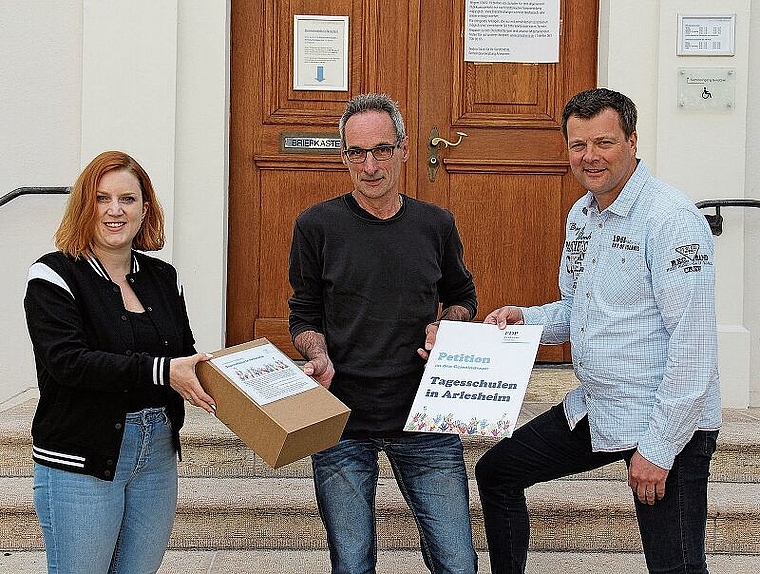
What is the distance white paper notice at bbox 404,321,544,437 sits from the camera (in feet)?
8.80

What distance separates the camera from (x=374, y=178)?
2.77 m

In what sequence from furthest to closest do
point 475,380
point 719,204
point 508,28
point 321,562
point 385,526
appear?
point 508,28 → point 719,204 → point 385,526 → point 321,562 → point 475,380

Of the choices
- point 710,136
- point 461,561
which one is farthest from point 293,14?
point 461,561

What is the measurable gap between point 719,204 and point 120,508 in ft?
11.3

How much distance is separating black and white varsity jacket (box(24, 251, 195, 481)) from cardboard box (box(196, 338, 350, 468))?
16 centimetres

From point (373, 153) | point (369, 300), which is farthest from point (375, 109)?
point (369, 300)

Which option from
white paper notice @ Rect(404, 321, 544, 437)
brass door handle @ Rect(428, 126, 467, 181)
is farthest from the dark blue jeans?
brass door handle @ Rect(428, 126, 467, 181)

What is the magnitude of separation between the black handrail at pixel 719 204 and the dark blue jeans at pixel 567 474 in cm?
→ 225

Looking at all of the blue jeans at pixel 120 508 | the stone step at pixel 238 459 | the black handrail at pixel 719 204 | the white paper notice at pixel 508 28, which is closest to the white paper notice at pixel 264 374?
the blue jeans at pixel 120 508

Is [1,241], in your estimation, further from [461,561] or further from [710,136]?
[710,136]

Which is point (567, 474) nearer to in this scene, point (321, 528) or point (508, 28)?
point (321, 528)

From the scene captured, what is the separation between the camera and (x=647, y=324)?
2.60 metres

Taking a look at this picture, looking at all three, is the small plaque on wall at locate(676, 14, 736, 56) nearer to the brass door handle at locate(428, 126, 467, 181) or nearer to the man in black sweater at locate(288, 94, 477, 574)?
the brass door handle at locate(428, 126, 467, 181)

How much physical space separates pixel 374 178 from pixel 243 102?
8.69ft
